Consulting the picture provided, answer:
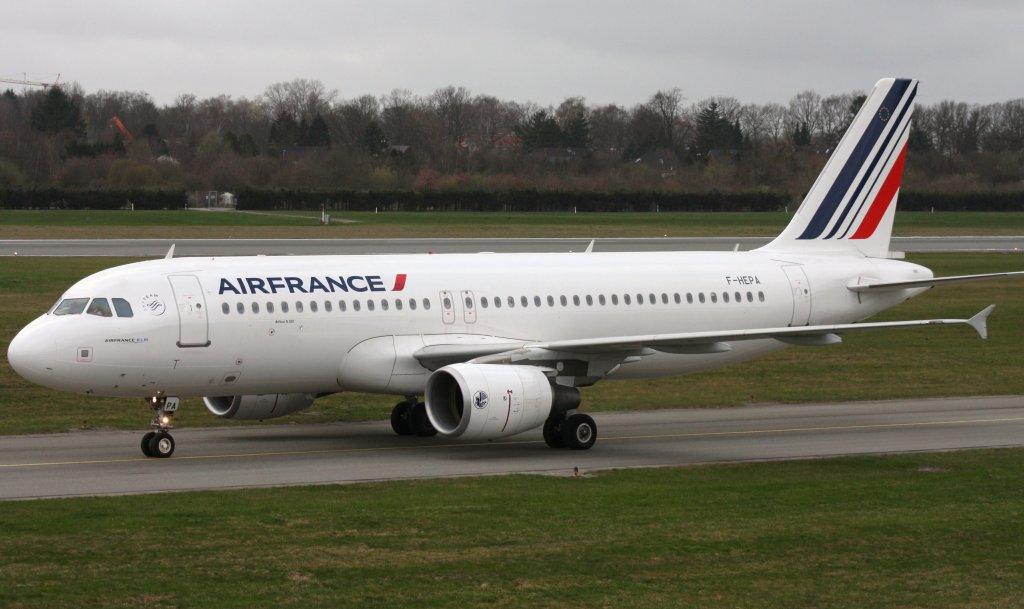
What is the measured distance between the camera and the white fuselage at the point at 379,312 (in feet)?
85.7

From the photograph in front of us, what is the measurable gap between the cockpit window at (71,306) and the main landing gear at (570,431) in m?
8.71

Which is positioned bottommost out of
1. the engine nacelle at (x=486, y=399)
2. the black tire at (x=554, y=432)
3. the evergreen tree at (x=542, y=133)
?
the black tire at (x=554, y=432)

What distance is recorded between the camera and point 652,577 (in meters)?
17.0

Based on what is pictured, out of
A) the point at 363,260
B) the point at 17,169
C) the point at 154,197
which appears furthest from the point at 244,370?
the point at 17,169

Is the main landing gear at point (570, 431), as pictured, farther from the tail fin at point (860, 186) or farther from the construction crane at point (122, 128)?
the construction crane at point (122, 128)

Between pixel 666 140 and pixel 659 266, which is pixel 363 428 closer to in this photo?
pixel 659 266

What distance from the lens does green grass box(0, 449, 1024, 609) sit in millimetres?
16188

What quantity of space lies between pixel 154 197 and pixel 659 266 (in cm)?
9212

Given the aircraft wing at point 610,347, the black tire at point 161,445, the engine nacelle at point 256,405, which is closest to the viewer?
the black tire at point 161,445

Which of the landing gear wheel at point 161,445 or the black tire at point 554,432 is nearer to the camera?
the landing gear wheel at point 161,445

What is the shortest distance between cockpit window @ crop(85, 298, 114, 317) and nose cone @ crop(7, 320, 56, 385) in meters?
0.85

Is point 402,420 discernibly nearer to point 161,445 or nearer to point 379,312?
point 379,312

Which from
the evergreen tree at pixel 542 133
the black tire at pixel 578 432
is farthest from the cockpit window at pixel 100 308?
the evergreen tree at pixel 542 133

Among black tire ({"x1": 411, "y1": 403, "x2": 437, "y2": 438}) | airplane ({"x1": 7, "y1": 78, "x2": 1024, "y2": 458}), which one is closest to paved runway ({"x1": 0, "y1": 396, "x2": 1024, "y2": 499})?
black tire ({"x1": 411, "y1": 403, "x2": 437, "y2": 438})
